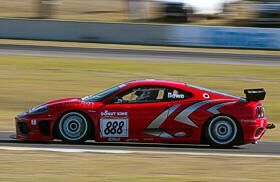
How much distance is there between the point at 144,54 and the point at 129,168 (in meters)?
22.0

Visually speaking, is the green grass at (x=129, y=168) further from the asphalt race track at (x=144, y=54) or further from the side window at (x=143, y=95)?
the asphalt race track at (x=144, y=54)

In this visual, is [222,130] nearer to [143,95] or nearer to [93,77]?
[143,95]

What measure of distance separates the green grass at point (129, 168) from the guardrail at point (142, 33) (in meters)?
23.3

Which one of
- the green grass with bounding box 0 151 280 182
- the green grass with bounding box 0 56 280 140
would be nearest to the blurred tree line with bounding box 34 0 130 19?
the green grass with bounding box 0 56 280 140

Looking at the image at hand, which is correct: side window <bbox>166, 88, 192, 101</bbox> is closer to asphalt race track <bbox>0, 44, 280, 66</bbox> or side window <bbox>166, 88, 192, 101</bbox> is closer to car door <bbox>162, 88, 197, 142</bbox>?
car door <bbox>162, 88, 197, 142</bbox>

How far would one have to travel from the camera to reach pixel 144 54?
99.2 feet

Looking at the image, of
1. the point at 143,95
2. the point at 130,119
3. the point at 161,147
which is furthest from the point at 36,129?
the point at 161,147

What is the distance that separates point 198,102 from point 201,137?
1.84ft

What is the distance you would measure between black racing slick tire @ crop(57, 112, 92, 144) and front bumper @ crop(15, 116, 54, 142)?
18cm

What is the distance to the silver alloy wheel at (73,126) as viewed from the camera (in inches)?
427

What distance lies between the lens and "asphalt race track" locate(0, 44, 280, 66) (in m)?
28.9

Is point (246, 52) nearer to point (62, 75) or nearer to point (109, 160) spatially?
point (62, 75)

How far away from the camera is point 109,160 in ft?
29.7

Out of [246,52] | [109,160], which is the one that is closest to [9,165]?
[109,160]
